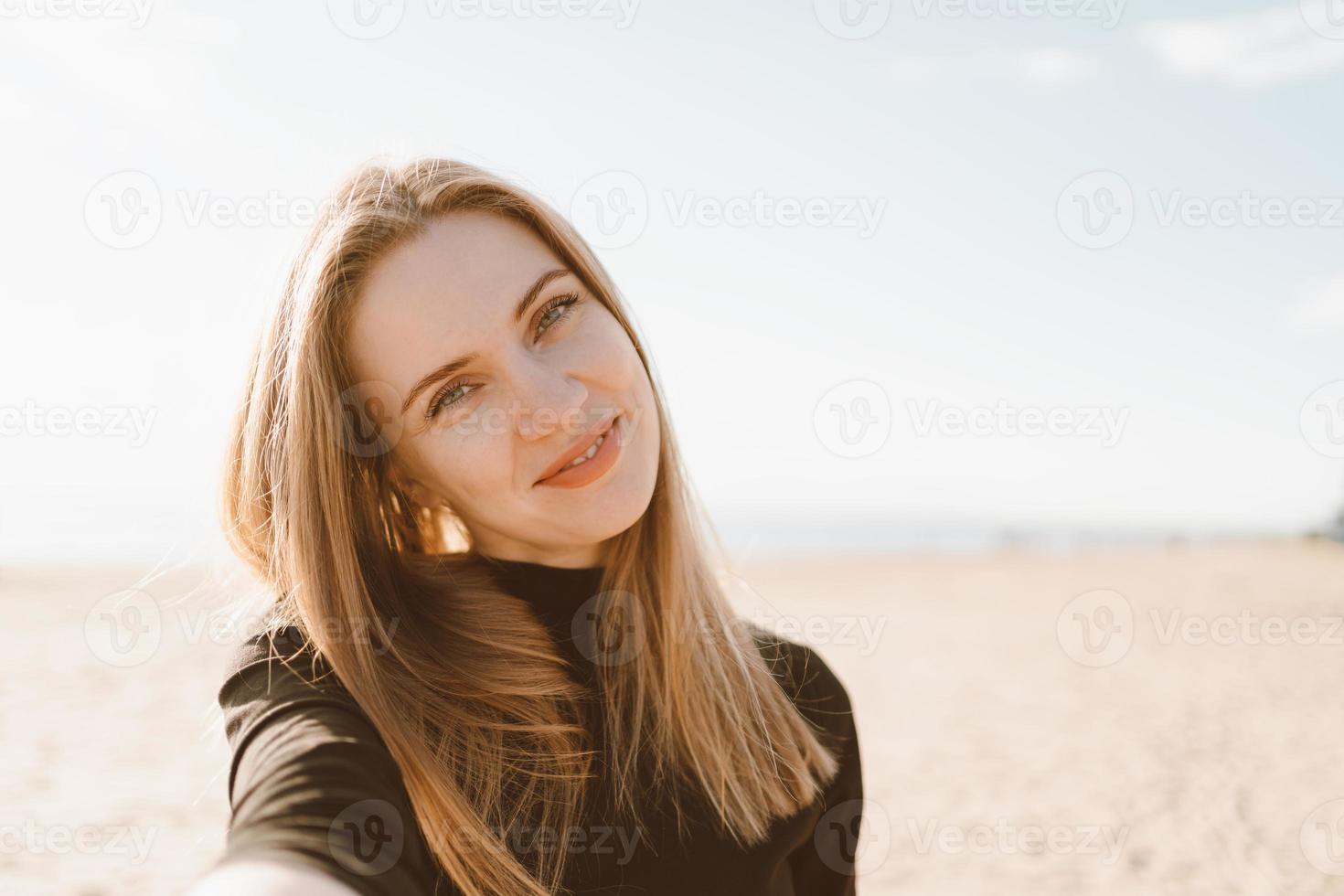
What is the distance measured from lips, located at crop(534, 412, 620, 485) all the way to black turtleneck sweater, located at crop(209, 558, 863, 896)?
33 cm

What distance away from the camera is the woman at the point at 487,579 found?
1653 millimetres

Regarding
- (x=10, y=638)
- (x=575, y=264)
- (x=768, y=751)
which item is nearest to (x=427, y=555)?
(x=575, y=264)

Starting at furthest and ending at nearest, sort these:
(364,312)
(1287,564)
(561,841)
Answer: (1287,564) < (364,312) < (561,841)

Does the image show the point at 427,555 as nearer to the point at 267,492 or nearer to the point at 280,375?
the point at 267,492

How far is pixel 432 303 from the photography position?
1824 millimetres

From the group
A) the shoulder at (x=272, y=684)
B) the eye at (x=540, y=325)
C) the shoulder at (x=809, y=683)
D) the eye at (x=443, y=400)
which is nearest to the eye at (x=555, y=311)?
the eye at (x=540, y=325)

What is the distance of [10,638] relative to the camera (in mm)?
13211

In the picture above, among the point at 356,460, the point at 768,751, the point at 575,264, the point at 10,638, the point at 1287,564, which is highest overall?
the point at 575,264

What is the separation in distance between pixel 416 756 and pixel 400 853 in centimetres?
20

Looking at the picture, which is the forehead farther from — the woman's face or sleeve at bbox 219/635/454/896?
sleeve at bbox 219/635/454/896

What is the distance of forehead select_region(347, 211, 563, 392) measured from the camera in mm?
1812

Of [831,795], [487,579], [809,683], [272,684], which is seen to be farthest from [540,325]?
[831,795]

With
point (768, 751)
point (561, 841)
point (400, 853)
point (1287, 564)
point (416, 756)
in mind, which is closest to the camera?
point (400, 853)

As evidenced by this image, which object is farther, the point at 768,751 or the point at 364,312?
the point at 768,751
